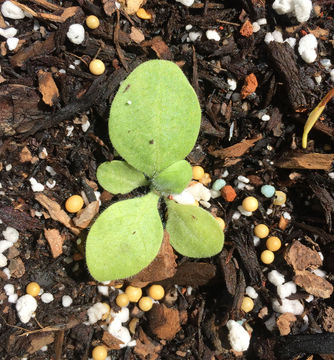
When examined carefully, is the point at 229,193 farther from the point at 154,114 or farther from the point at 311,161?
the point at 154,114

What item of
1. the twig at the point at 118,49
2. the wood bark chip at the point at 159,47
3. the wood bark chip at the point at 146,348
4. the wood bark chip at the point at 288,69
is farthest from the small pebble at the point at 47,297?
the wood bark chip at the point at 288,69

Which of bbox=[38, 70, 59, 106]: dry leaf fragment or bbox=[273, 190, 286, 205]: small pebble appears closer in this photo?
bbox=[38, 70, 59, 106]: dry leaf fragment

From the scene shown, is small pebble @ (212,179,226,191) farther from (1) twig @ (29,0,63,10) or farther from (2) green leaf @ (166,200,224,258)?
(1) twig @ (29,0,63,10)

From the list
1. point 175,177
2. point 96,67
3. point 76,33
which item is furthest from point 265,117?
point 76,33

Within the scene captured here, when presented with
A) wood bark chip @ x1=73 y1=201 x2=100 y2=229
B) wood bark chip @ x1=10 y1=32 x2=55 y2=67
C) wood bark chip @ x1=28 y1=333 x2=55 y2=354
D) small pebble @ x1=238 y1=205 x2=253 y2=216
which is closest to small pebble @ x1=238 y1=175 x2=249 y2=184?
small pebble @ x1=238 y1=205 x2=253 y2=216

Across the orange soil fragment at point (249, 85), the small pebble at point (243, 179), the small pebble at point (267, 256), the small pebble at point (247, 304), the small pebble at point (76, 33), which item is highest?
the small pebble at point (76, 33)

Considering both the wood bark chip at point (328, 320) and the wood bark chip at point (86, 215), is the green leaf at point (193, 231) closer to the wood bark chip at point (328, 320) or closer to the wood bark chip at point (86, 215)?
the wood bark chip at point (86, 215)
